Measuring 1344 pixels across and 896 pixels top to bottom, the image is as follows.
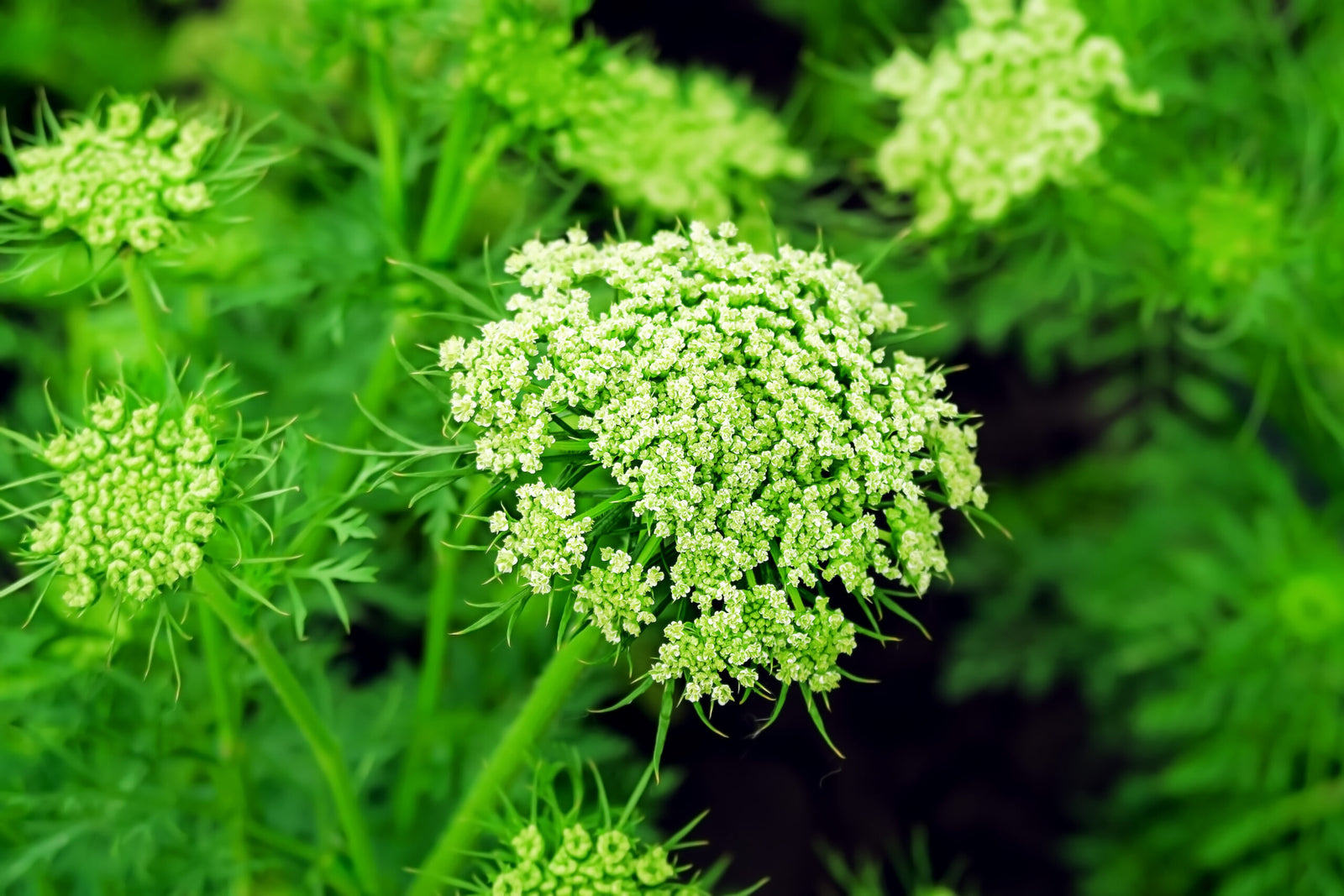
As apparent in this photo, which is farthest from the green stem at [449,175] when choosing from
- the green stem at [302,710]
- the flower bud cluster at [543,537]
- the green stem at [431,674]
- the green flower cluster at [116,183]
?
the flower bud cluster at [543,537]

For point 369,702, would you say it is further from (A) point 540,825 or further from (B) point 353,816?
(A) point 540,825

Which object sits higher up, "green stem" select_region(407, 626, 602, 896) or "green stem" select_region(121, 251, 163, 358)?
"green stem" select_region(121, 251, 163, 358)

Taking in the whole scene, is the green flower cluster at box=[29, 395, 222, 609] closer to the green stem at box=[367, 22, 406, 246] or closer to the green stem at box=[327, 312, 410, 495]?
the green stem at box=[327, 312, 410, 495]

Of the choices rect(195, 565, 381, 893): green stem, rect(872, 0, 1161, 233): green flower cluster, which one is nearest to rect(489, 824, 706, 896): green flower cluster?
rect(195, 565, 381, 893): green stem

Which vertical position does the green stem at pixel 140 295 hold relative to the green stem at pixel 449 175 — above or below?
below

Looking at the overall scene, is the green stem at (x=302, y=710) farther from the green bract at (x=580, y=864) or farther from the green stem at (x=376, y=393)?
the green stem at (x=376, y=393)

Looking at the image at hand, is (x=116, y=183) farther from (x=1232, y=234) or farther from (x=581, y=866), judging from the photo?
(x=1232, y=234)
